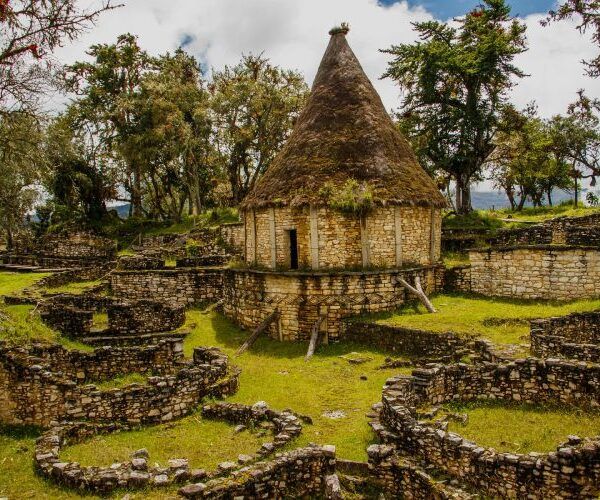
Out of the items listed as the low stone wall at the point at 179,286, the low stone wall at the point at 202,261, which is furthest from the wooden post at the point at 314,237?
the low stone wall at the point at 202,261

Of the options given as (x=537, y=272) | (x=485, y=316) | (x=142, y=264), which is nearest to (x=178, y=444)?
(x=485, y=316)

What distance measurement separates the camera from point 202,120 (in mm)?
39906

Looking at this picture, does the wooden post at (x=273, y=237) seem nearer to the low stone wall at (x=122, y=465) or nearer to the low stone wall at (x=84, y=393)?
the low stone wall at (x=84, y=393)

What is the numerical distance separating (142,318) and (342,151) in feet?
35.0

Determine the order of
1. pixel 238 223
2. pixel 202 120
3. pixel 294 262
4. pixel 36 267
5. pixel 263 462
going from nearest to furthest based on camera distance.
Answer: pixel 263 462, pixel 294 262, pixel 36 267, pixel 238 223, pixel 202 120

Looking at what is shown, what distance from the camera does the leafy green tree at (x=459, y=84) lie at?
31.3 m

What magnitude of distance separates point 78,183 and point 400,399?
38974 mm

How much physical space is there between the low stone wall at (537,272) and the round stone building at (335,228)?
6.95ft

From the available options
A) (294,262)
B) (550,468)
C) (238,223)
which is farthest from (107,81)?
(550,468)

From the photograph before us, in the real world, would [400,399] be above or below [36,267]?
below

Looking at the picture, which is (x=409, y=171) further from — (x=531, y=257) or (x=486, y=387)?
(x=486, y=387)

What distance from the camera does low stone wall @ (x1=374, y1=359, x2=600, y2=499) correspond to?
24.7 feet

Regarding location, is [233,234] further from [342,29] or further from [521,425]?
[521,425]

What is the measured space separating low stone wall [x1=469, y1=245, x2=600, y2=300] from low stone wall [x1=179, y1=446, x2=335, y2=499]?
13.9 meters
